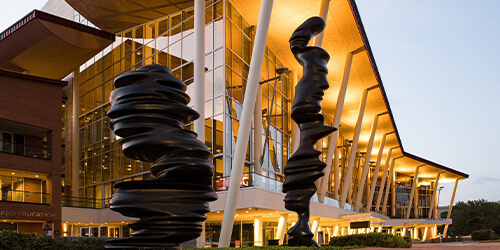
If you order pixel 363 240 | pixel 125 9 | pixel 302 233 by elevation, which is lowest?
pixel 363 240

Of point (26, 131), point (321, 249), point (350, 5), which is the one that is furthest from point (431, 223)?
point (321, 249)

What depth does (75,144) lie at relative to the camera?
47.4 meters

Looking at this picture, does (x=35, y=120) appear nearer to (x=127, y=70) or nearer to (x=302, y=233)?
(x=127, y=70)

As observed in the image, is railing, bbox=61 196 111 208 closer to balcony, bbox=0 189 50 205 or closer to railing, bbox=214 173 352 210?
balcony, bbox=0 189 50 205

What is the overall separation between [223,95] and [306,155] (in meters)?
18.1

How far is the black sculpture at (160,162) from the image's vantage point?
8.74m

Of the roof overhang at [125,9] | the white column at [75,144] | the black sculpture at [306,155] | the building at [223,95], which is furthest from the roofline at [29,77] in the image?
the black sculpture at [306,155]

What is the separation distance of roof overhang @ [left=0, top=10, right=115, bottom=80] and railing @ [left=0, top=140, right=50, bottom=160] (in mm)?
9750

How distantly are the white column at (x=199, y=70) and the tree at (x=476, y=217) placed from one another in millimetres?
70837

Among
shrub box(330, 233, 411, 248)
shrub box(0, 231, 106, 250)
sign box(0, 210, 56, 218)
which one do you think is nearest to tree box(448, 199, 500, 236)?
shrub box(330, 233, 411, 248)

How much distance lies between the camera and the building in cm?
3086

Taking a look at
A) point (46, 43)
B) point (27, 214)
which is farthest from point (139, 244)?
point (46, 43)

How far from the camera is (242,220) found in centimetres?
3669

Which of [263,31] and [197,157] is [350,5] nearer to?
[263,31]
